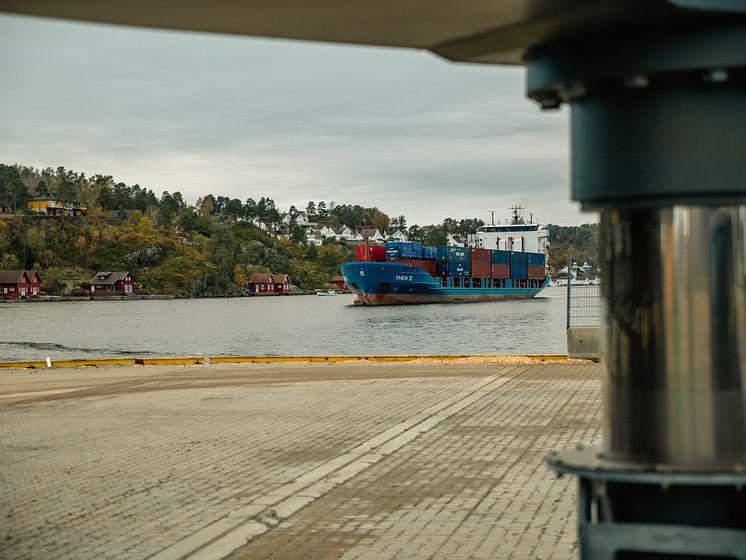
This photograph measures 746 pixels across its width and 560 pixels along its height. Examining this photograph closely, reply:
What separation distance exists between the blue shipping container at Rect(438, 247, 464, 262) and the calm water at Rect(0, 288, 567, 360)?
288 inches

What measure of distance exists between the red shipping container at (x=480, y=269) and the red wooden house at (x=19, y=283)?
252 feet

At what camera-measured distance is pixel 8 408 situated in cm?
1491

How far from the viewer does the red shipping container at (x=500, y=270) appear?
4168 inches

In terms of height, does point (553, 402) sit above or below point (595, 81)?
below

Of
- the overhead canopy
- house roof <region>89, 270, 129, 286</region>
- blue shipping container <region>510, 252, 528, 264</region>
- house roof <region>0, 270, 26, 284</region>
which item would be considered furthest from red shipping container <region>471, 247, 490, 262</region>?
the overhead canopy

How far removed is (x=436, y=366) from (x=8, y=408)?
922 centimetres

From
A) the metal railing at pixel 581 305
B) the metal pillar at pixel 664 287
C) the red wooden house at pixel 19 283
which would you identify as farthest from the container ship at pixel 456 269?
the metal pillar at pixel 664 287

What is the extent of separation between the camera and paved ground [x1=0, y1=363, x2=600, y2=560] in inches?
258

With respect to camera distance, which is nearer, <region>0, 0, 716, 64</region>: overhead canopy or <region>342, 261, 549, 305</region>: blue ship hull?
<region>0, 0, 716, 64</region>: overhead canopy

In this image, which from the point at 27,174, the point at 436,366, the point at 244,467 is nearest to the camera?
the point at 244,467

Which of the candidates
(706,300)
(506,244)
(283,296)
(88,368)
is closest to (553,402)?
(706,300)

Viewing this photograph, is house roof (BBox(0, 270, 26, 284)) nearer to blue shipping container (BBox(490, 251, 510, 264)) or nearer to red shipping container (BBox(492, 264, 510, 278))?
red shipping container (BBox(492, 264, 510, 278))

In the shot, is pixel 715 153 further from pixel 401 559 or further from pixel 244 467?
pixel 244 467

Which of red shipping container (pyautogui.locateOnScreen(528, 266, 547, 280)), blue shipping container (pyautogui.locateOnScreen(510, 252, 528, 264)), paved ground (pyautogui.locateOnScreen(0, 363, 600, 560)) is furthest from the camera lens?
red shipping container (pyautogui.locateOnScreen(528, 266, 547, 280))
